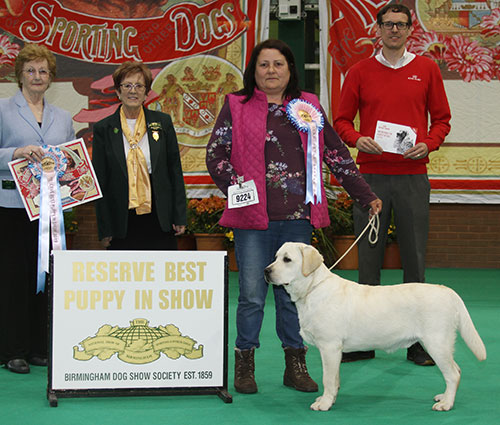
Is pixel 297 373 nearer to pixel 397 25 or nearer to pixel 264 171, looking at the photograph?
pixel 264 171

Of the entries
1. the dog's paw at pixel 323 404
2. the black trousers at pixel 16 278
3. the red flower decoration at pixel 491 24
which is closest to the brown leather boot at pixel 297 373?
the dog's paw at pixel 323 404

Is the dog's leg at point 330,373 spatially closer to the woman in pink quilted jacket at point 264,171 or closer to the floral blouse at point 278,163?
the woman in pink quilted jacket at point 264,171

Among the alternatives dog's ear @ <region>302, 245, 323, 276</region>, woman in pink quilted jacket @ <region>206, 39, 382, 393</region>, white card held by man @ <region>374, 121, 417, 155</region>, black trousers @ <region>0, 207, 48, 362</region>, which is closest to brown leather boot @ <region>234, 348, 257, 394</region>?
woman in pink quilted jacket @ <region>206, 39, 382, 393</region>

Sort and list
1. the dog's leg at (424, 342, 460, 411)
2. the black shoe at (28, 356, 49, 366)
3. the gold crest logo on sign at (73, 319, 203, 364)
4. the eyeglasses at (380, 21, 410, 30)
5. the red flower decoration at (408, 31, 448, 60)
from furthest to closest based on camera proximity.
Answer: the red flower decoration at (408, 31, 448, 60) → the eyeglasses at (380, 21, 410, 30) → the black shoe at (28, 356, 49, 366) → the gold crest logo on sign at (73, 319, 203, 364) → the dog's leg at (424, 342, 460, 411)

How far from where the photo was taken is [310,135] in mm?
3881

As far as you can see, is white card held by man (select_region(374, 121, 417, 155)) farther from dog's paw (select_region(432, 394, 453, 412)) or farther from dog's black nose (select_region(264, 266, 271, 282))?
dog's paw (select_region(432, 394, 453, 412))

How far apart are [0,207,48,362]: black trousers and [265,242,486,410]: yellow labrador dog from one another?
173cm

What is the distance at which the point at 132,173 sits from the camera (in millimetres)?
4297

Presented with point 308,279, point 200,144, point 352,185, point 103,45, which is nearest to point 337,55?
point 200,144

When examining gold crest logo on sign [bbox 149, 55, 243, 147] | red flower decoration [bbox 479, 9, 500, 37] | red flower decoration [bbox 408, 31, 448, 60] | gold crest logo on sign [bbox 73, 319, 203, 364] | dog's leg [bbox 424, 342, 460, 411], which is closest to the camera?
dog's leg [bbox 424, 342, 460, 411]

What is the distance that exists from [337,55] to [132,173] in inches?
227

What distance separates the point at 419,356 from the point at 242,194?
1.79m

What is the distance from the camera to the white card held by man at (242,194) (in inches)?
150

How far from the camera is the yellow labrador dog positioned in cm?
357
